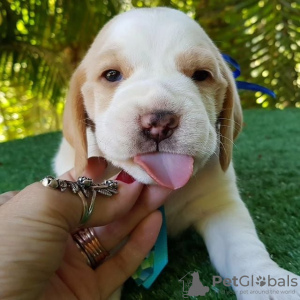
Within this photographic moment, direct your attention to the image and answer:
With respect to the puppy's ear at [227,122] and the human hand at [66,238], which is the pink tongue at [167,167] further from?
the puppy's ear at [227,122]

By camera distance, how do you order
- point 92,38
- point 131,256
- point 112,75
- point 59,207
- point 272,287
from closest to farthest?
1. point 59,207
2. point 272,287
3. point 131,256
4. point 112,75
5. point 92,38

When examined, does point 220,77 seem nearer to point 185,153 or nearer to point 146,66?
point 146,66

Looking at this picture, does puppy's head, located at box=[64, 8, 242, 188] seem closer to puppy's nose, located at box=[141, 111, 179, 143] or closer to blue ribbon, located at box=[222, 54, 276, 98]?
puppy's nose, located at box=[141, 111, 179, 143]

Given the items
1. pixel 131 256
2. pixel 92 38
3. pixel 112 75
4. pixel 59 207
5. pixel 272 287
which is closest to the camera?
pixel 59 207

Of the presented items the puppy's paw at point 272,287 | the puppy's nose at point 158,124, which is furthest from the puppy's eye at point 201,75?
the puppy's paw at point 272,287

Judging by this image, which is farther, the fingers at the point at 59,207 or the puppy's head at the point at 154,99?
the puppy's head at the point at 154,99

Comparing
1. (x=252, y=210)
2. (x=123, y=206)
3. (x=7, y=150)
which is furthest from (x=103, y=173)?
(x=7, y=150)

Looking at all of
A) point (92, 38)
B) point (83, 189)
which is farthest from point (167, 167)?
point (92, 38)

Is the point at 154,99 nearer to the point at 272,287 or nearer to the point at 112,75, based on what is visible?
the point at 112,75
